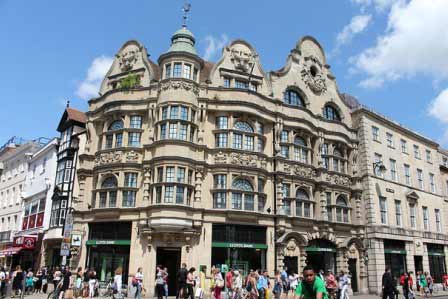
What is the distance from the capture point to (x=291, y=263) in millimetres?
29109

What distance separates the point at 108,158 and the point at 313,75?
18728 millimetres

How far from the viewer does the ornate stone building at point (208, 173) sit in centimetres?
2641

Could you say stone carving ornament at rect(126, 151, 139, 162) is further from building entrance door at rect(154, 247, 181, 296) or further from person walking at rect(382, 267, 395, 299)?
person walking at rect(382, 267, 395, 299)

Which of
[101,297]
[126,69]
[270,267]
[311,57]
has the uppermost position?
[311,57]

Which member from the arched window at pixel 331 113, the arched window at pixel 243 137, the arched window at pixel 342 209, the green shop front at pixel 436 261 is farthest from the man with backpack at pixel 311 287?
the green shop front at pixel 436 261

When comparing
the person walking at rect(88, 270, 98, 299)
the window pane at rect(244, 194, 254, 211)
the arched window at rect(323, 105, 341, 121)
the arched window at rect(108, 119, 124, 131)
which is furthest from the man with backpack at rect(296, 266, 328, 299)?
the arched window at rect(323, 105, 341, 121)

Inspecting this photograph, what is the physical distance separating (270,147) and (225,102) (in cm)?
491

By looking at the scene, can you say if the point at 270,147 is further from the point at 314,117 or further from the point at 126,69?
the point at 126,69

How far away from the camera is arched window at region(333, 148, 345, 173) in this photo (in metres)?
34.4

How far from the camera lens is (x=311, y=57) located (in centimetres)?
3544

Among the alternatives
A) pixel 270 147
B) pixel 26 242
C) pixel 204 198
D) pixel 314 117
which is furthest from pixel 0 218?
pixel 314 117

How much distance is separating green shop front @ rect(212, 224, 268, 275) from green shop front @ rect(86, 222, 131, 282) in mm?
5775

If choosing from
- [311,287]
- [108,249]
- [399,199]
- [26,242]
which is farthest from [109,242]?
[399,199]

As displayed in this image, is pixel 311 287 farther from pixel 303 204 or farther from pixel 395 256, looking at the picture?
pixel 395 256
